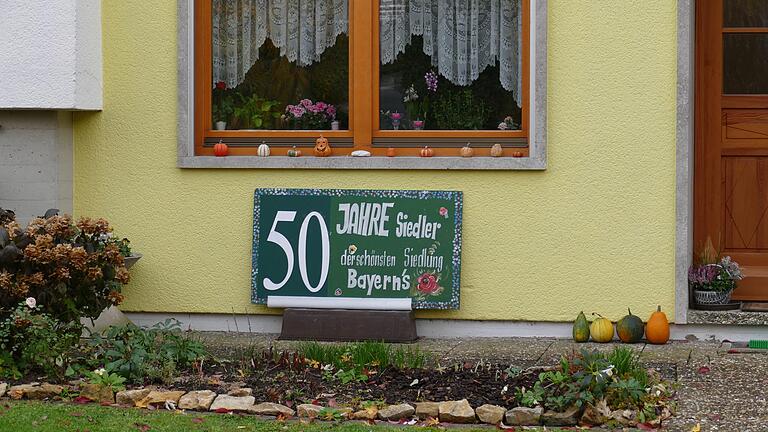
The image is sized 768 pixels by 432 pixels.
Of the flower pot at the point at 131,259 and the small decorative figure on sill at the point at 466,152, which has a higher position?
the small decorative figure on sill at the point at 466,152

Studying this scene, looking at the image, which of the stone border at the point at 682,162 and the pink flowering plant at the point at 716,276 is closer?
the stone border at the point at 682,162

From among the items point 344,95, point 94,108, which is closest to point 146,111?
point 94,108

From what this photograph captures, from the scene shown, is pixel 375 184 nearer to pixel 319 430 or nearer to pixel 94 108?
pixel 94 108

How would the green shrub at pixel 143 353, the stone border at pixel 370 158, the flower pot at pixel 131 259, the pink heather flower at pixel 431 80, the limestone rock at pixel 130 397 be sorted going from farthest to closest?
the pink heather flower at pixel 431 80 < the flower pot at pixel 131 259 < the stone border at pixel 370 158 < the green shrub at pixel 143 353 < the limestone rock at pixel 130 397

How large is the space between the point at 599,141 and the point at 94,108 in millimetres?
3500

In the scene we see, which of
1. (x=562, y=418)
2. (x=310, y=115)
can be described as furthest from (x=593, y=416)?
(x=310, y=115)

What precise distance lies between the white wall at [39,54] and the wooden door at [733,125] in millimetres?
4344

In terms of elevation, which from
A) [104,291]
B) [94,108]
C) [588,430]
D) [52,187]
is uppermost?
[94,108]

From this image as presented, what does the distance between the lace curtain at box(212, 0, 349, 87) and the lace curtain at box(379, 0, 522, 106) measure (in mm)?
560

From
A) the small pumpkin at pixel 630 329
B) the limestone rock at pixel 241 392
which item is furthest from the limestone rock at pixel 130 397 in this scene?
the small pumpkin at pixel 630 329

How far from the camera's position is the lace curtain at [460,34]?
29.0 feet

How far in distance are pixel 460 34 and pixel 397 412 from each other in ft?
11.3

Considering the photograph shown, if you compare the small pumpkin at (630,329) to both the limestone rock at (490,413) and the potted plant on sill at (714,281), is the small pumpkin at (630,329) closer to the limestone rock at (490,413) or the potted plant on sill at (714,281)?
the potted plant on sill at (714,281)

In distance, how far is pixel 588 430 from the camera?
6.10m
